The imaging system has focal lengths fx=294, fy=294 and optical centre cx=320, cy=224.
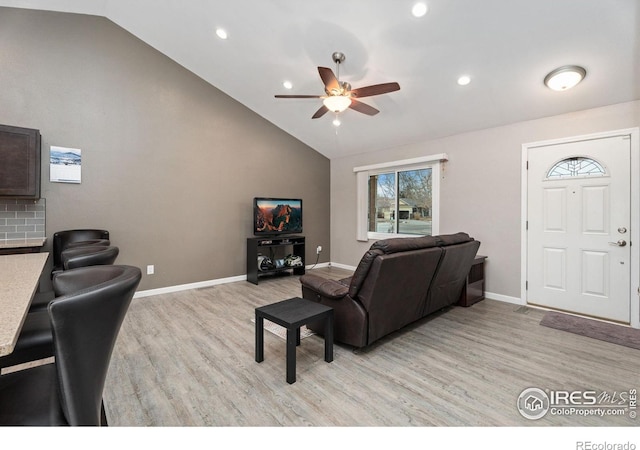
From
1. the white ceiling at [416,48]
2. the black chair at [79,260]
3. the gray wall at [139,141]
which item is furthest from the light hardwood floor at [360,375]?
the white ceiling at [416,48]

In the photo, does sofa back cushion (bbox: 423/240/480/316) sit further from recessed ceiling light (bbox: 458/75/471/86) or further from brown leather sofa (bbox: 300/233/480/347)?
recessed ceiling light (bbox: 458/75/471/86)

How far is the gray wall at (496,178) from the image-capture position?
3455 mm

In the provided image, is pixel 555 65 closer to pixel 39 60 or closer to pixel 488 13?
pixel 488 13

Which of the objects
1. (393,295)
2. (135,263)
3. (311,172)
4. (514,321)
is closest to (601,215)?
(514,321)

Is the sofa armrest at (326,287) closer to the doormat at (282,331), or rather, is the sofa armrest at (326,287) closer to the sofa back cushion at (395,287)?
the sofa back cushion at (395,287)

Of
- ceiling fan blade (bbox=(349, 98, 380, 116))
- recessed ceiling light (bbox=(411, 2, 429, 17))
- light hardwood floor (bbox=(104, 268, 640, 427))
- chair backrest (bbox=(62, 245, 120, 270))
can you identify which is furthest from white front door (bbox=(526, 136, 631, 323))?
chair backrest (bbox=(62, 245, 120, 270))

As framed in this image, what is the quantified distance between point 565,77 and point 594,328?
8.58 feet

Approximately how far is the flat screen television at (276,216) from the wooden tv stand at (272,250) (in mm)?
149

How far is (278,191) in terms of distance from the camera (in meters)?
5.62

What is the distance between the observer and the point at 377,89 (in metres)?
2.98

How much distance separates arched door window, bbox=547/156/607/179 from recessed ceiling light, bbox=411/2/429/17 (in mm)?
2460

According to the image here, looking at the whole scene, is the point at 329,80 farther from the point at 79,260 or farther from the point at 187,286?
the point at 187,286

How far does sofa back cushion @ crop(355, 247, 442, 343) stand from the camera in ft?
7.63
